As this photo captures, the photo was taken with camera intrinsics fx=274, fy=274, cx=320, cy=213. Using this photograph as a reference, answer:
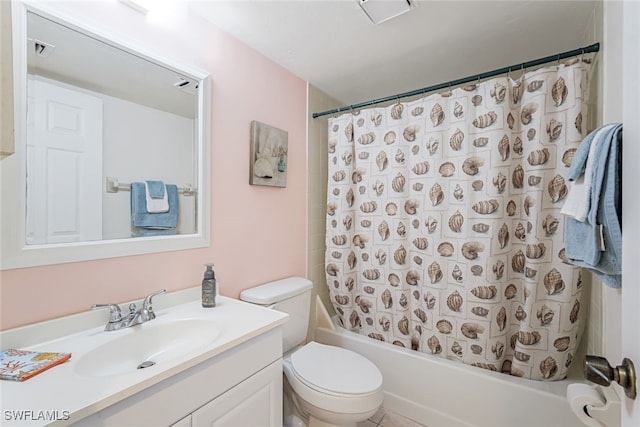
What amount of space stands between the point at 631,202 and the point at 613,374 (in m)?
0.32

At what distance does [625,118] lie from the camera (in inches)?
21.5

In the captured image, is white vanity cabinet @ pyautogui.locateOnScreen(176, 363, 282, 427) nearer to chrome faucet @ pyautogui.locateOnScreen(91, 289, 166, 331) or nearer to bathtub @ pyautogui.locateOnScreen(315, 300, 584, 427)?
chrome faucet @ pyautogui.locateOnScreen(91, 289, 166, 331)

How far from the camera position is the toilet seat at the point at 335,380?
3.87 ft

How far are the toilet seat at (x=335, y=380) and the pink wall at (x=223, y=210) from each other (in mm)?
506

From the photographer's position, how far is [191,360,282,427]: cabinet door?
0.86 meters

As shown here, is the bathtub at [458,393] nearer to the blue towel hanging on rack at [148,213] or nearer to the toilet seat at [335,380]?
the toilet seat at [335,380]

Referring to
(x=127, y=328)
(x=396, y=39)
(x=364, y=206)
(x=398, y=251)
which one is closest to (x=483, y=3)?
(x=396, y=39)

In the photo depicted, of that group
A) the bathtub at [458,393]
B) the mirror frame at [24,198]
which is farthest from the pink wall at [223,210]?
the bathtub at [458,393]

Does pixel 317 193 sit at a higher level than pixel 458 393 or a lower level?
higher

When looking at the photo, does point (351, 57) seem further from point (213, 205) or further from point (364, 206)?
point (213, 205)

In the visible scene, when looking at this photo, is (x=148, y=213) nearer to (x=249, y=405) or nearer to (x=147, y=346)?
(x=147, y=346)

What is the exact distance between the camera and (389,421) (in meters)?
1.60

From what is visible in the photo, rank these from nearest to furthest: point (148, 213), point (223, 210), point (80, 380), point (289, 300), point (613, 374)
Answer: point (613, 374) < point (80, 380) < point (148, 213) < point (223, 210) < point (289, 300)

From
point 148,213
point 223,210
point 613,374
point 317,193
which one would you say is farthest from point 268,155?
point 613,374
